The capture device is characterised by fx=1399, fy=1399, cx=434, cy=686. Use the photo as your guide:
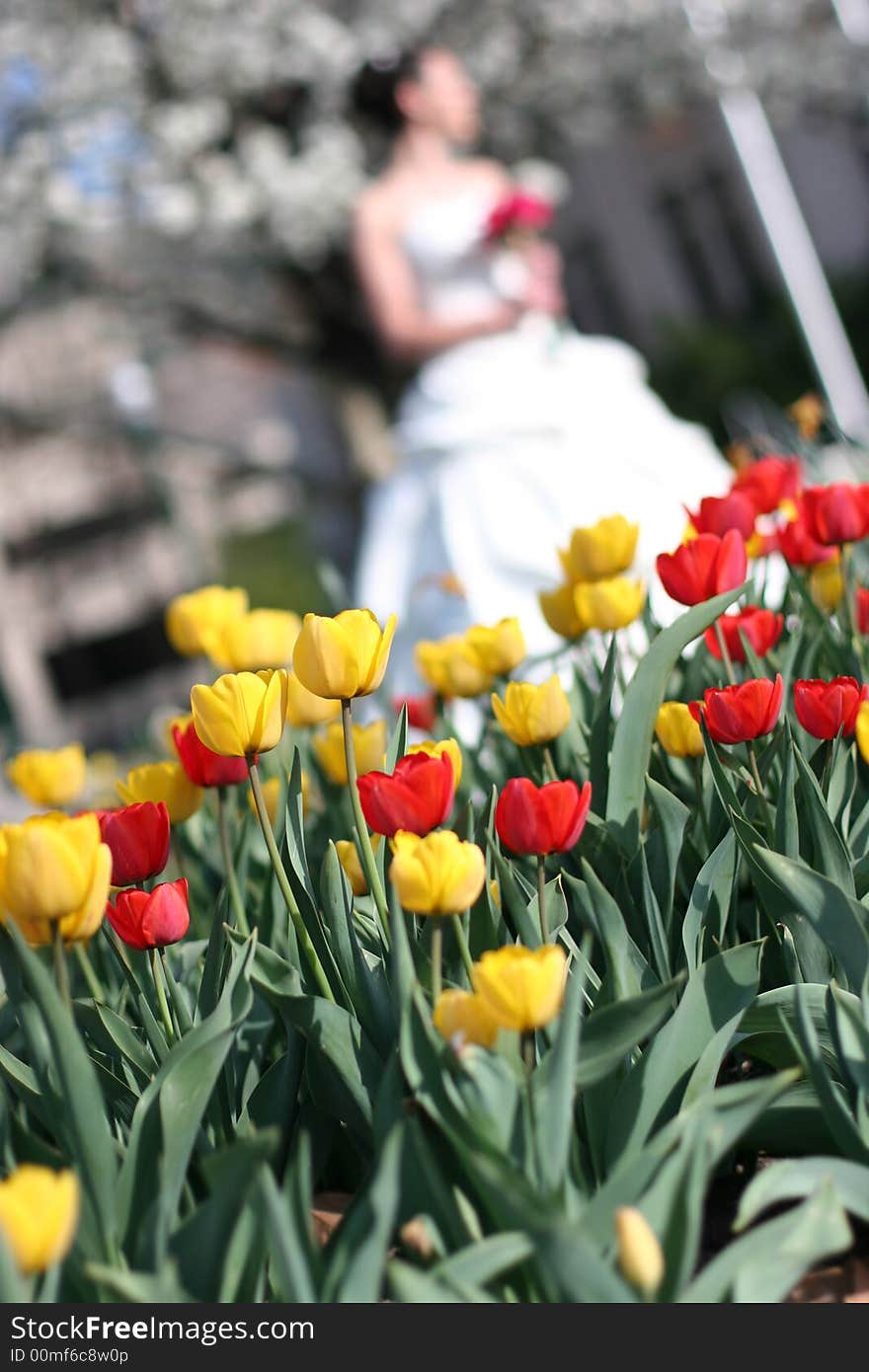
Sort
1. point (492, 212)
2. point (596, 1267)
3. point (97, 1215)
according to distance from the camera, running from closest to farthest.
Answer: point (596, 1267), point (97, 1215), point (492, 212)

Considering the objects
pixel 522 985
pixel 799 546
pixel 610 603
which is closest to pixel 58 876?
pixel 522 985

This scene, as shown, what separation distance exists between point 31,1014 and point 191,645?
99 cm

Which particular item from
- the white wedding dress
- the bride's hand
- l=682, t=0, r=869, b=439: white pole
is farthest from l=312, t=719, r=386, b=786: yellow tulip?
l=682, t=0, r=869, b=439: white pole

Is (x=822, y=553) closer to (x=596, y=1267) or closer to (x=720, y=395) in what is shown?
(x=596, y=1267)

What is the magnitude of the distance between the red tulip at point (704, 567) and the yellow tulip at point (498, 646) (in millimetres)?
263

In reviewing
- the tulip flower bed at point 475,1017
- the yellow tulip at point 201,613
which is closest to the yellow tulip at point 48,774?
the yellow tulip at point 201,613

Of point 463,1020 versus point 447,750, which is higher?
point 447,750

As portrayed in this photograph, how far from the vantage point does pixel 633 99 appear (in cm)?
1011

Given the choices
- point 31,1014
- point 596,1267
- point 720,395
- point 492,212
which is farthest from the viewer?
point 720,395

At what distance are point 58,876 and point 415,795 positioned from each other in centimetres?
29

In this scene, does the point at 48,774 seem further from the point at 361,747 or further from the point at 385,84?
the point at 385,84

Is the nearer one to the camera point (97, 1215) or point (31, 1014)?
point (97, 1215)

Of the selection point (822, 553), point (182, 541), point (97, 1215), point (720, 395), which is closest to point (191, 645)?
point (822, 553)

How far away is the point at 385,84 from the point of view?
4832mm
